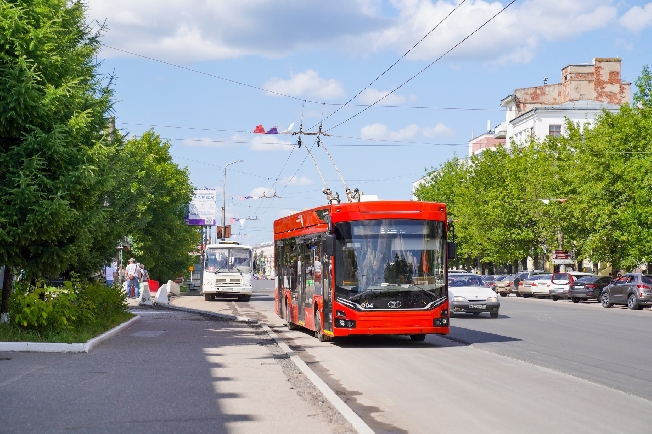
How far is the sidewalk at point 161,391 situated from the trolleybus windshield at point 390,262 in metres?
2.15

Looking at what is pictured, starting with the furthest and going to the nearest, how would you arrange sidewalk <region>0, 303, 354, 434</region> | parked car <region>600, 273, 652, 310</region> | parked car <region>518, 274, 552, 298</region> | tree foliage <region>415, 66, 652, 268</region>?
parked car <region>518, 274, 552, 298</region> → tree foliage <region>415, 66, 652, 268</region> → parked car <region>600, 273, 652, 310</region> → sidewalk <region>0, 303, 354, 434</region>

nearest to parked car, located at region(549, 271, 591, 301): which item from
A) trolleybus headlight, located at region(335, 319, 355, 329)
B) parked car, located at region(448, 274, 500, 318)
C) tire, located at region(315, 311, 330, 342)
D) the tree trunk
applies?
parked car, located at region(448, 274, 500, 318)

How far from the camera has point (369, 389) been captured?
13117 millimetres

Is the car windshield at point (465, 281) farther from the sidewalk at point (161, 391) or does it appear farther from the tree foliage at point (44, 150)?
the tree foliage at point (44, 150)

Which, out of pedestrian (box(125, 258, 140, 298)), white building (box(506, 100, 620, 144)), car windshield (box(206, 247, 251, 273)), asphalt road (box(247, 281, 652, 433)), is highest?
→ white building (box(506, 100, 620, 144))

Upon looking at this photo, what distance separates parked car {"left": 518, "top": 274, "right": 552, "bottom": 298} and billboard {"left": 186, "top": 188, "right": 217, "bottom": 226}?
20.8m

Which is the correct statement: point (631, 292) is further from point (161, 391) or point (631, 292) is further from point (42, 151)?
point (161, 391)

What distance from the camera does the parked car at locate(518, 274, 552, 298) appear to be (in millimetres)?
61750

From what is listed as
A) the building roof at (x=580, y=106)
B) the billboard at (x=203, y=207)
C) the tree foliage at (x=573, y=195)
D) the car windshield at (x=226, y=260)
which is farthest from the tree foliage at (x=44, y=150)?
the building roof at (x=580, y=106)

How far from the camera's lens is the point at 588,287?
181 ft

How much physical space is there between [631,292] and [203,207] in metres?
31.8

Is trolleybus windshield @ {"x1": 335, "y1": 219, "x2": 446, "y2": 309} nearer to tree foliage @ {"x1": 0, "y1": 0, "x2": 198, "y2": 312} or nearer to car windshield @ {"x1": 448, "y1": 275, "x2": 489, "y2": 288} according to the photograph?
tree foliage @ {"x1": 0, "y1": 0, "x2": 198, "y2": 312}

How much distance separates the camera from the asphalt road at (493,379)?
10320 mm

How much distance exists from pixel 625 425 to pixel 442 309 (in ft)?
34.9
